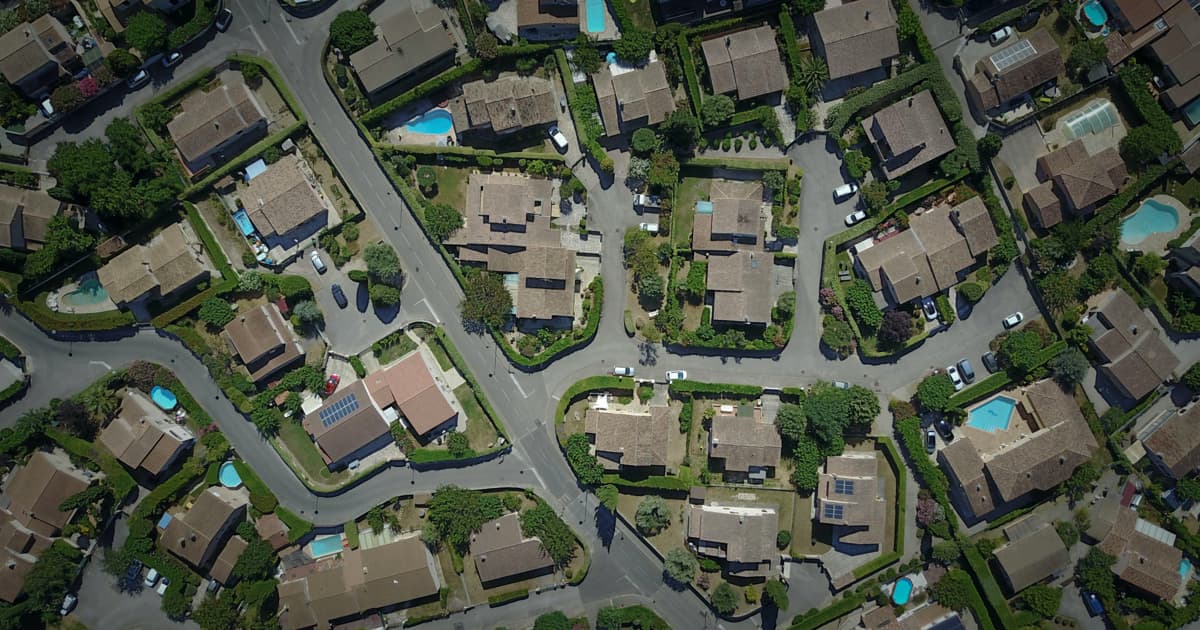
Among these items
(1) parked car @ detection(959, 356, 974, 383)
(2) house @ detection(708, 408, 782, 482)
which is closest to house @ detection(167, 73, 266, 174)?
(2) house @ detection(708, 408, 782, 482)

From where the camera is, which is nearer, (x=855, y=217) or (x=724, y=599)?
(x=724, y=599)

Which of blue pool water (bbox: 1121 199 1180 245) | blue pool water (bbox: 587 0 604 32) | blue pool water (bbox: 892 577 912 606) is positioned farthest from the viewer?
blue pool water (bbox: 892 577 912 606)

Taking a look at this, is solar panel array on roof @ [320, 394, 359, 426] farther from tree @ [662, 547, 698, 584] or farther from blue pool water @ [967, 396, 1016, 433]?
blue pool water @ [967, 396, 1016, 433]

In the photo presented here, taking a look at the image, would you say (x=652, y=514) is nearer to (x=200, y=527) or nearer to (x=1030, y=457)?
(x=1030, y=457)

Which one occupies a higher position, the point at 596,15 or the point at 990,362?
the point at 596,15

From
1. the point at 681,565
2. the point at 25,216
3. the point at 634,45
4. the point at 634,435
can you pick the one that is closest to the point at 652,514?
the point at 681,565
